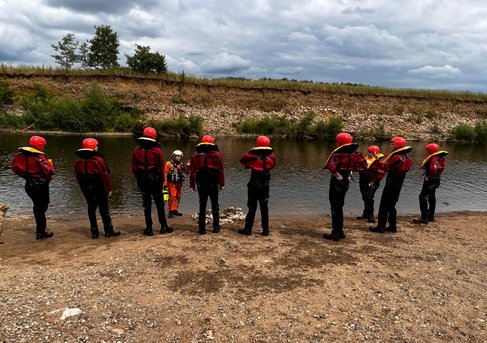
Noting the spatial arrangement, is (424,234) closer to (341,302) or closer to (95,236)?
(341,302)

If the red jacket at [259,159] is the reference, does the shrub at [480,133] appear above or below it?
below

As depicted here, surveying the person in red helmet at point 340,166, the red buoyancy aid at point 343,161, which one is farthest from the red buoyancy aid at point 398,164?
the red buoyancy aid at point 343,161

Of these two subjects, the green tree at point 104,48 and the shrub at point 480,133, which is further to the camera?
the green tree at point 104,48

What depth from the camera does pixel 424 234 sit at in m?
10.4

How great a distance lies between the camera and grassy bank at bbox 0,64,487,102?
164 ft

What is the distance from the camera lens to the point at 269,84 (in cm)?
5653

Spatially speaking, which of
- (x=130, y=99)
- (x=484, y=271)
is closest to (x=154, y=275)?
(x=484, y=271)

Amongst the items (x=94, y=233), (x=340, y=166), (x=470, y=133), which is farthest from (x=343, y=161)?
(x=470, y=133)

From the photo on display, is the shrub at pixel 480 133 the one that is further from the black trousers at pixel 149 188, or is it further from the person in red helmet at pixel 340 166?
the black trousers at pixel 149 188

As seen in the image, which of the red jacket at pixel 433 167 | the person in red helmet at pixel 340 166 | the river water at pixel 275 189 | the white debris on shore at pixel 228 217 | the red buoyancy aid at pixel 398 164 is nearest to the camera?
the person in red helmet at pixel 340 166

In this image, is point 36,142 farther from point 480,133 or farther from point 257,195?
point 480,133

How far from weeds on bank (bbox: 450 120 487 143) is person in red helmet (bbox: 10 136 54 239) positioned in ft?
172

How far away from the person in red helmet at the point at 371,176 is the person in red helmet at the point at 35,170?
8.65 metres

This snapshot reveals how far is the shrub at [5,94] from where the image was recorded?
1674 inches
